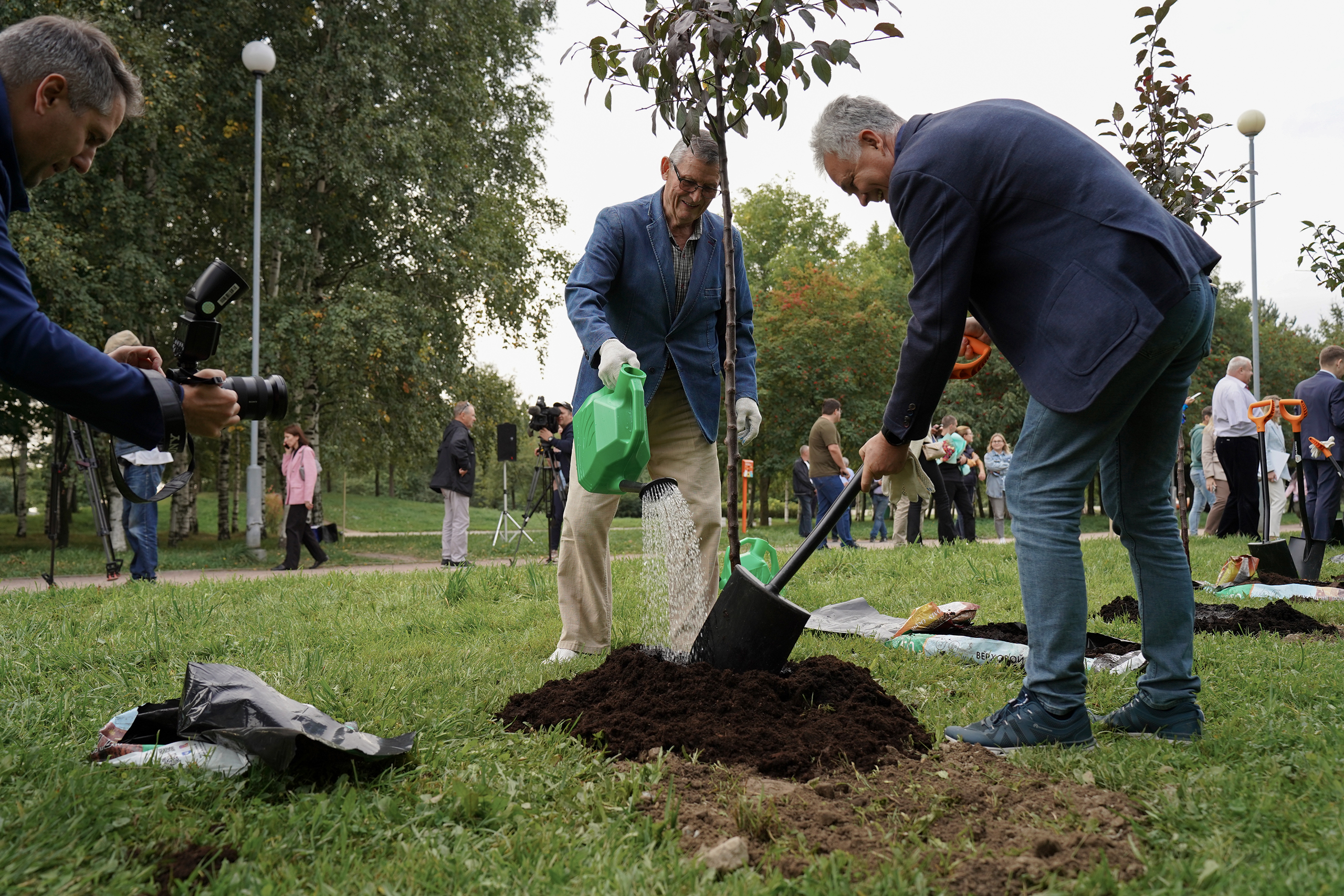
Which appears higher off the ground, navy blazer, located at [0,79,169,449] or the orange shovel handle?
the orange shovel handle

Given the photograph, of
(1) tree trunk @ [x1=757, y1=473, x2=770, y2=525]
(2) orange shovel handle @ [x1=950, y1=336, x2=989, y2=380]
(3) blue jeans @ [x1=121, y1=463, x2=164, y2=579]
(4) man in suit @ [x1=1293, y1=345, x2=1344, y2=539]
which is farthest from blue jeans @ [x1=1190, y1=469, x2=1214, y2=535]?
(1) tree trunk @ [x1=757, y1=473, x2=770, y2=525]

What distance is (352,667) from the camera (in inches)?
132

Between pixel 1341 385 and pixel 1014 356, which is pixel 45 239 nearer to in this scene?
pixel 1014 356

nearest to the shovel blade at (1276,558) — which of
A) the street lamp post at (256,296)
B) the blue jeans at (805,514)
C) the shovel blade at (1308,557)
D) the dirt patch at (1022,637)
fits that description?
the shovel blade at (1308,557)

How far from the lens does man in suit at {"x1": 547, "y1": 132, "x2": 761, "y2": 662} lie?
11.9 feet

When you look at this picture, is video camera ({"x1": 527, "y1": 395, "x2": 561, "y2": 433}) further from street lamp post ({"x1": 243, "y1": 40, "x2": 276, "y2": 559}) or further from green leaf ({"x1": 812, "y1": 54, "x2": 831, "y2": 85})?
green leaf ({"x1": 812, "y1": 54, "x2": 831, "y2": 85})

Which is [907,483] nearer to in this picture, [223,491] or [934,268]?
[934,268]

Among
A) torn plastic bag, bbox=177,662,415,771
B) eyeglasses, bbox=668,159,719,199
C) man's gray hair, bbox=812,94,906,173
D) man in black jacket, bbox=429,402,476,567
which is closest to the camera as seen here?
torn plastic bag, bbox=177,662,415,771

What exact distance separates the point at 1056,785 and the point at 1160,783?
0.25m

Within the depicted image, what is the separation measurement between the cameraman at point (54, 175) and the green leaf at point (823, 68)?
1914 mm

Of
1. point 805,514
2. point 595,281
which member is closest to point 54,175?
point 595,281

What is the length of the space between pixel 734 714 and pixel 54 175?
7.16 feet

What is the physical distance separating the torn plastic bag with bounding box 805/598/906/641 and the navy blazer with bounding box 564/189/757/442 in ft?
3.94

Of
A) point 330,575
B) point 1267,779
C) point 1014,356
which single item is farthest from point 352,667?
point 330,575
